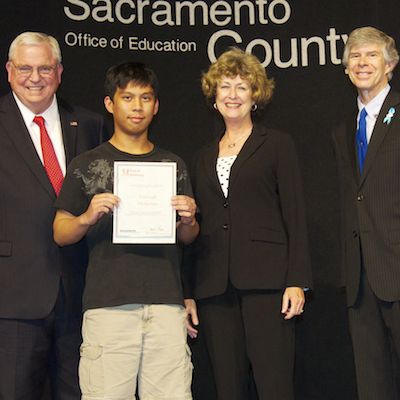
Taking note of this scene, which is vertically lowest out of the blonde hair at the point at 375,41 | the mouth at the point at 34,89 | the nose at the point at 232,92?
the nose at the point at 232,92

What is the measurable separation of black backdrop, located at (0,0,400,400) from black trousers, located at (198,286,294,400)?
1.12m

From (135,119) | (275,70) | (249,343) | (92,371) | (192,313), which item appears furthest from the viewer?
(275,70)

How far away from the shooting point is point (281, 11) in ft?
15.4

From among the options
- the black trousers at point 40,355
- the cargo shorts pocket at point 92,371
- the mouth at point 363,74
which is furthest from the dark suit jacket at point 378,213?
the black trousers at point 40,355

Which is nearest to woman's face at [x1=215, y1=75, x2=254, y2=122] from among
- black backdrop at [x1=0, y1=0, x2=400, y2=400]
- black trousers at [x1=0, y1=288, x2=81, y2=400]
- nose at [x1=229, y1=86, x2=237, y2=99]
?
nose at [x1=229, y1=86, x2=237, y2=99]

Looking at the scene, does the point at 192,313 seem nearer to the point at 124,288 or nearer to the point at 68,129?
the point at 124,288

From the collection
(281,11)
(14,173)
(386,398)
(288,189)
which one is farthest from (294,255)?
(281,11)

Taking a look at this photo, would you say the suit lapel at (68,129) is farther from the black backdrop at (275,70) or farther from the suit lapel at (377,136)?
the suit lapel at (377,136)

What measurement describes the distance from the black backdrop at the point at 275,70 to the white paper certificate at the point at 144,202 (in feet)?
4.75


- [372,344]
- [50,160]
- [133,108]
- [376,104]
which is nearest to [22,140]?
[50,160]

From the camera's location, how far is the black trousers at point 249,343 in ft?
11.4

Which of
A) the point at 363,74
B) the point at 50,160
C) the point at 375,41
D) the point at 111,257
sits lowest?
the point at 111,257

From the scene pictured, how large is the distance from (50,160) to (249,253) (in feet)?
3.28

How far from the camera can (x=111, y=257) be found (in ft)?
10.8
